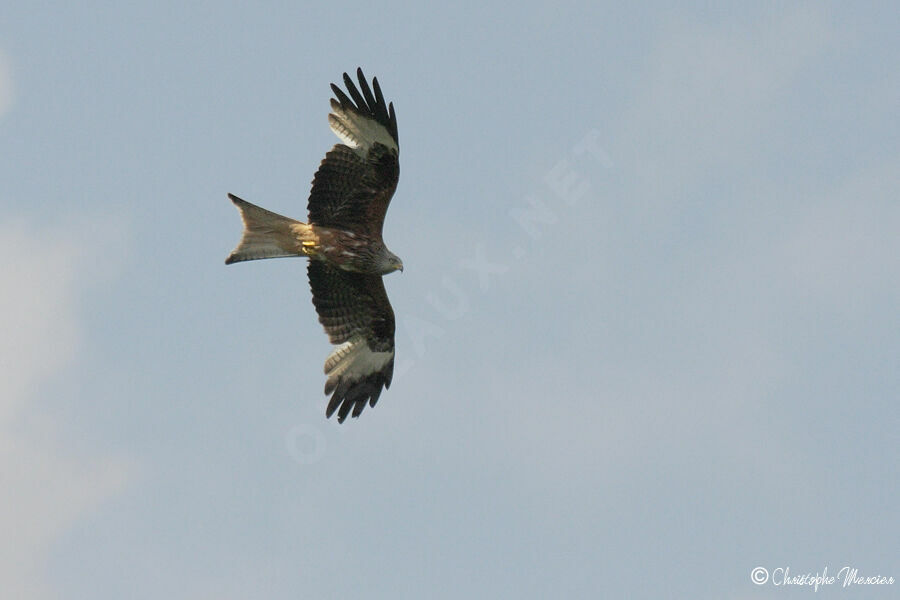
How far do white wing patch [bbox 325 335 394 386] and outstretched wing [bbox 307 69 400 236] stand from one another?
183cm

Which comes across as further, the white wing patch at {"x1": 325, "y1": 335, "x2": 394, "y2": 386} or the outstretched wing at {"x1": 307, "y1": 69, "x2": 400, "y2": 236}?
the white wing patch at {"x1": 325, "y1": 335, "x2": 394, "y2": 386}

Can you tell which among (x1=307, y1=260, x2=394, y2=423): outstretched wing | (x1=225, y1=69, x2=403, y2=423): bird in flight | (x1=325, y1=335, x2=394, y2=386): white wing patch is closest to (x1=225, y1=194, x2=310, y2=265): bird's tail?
(x1=225, y1=69, x2=403, y2=423): bird in flight

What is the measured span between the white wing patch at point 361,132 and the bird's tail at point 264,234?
3.63 ft

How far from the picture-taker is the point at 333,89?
52.5 feet

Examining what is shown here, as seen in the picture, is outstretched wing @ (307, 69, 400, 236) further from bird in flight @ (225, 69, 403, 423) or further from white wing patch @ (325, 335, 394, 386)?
white wing patch @ (325, 335, 394, 386)

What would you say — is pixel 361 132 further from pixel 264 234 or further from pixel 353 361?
pixel 353 361

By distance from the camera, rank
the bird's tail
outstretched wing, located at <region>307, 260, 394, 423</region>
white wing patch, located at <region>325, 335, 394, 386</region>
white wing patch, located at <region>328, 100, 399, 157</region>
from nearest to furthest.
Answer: the bird's tail
white wing patch, located at <region>328, 100, 399, 157</region>
outstretched wing, located at <region>307, 260, 394, 423</region>
white wing patch, located at <region>325, 335, 394, 386</region>

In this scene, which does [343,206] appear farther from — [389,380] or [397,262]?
[389,380]

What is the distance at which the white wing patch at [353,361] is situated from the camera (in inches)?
687

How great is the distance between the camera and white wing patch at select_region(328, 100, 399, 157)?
16.0 m

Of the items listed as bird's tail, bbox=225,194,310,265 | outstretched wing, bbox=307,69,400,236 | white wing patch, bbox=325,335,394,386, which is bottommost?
white wing patch, bbox=325,335,394,386

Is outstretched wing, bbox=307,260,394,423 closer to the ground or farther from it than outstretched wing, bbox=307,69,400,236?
closer to the ground

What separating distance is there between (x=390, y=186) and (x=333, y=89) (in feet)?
4.23

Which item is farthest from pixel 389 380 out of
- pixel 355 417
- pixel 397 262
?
pixel 397 262
